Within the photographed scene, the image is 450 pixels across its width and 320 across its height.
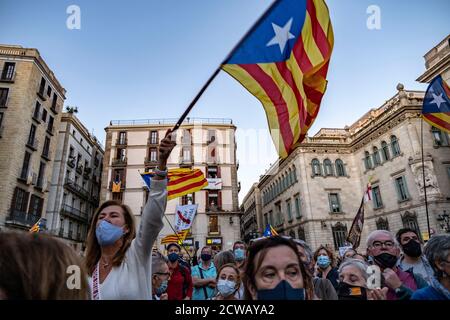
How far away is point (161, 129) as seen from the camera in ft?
112

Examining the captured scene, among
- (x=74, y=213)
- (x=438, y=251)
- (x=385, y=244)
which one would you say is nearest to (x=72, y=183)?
(x=74, y=213)

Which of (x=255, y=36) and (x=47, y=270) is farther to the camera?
(x=255, y=36)

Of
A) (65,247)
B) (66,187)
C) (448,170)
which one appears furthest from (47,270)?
(66,187)

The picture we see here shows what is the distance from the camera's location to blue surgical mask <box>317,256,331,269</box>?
17.2 feet

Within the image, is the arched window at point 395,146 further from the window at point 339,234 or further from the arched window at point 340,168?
the window at point 339,234

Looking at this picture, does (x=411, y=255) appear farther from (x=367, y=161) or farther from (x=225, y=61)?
(x=367, y=161)

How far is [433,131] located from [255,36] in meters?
25.1

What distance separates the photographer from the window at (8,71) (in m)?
22.2

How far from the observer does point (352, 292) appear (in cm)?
256

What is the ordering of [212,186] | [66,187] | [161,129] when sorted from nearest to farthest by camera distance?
1. [66,187]
2. [212,186]
3. [161,129]

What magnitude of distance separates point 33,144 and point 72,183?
23.7 feet

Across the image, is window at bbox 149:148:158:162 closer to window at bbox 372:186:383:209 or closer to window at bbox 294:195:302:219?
window at bbox 294:195:302:219

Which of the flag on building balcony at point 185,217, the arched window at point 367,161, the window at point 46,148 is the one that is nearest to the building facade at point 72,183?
the window at point 46,148

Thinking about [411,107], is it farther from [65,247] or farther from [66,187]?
[66,187]
